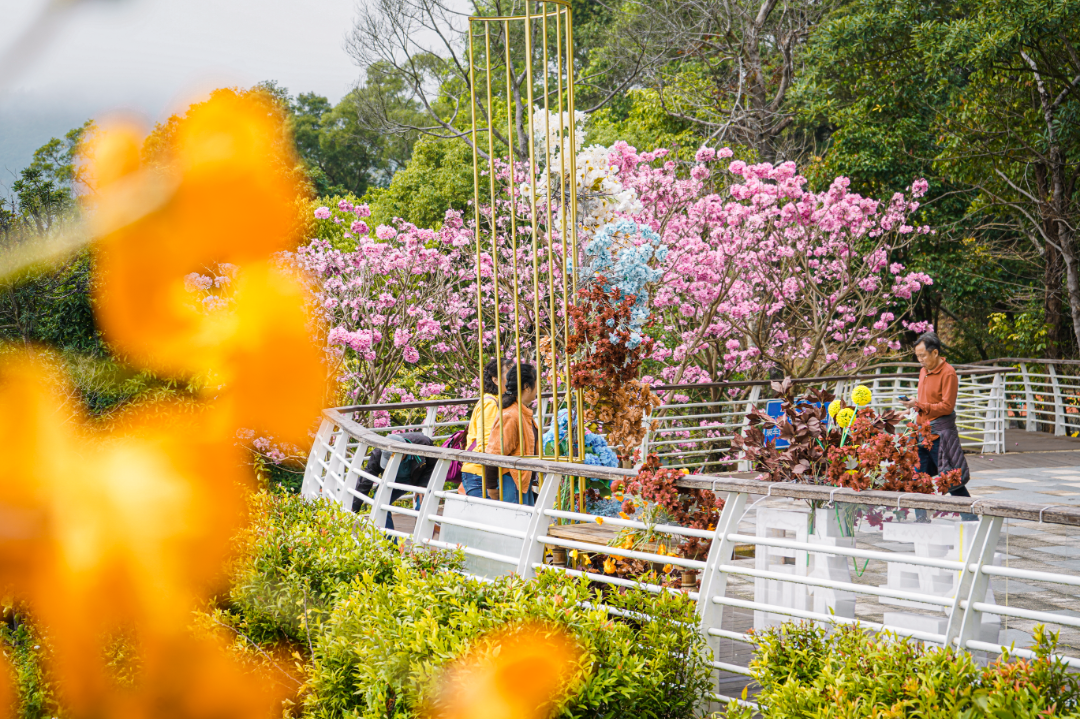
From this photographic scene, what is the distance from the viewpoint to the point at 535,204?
4.04 meters

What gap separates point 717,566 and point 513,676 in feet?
3.60

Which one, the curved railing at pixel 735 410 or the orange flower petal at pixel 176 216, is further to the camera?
the curved railing at pixel 735 410

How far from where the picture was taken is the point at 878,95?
14.5 m

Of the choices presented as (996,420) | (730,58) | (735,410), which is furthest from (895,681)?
(730,58)

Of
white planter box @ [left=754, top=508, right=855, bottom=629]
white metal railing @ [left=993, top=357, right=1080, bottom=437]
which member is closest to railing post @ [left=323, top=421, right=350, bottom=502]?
white planter box @ [left=754, top=508, right=855, bottom=629]

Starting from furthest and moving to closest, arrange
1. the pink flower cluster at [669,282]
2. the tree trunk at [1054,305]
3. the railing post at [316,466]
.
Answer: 1. the tree trunk at [1054,305]
2. the pink flower cluster at [669,282]
3. the railing post at [316,466]

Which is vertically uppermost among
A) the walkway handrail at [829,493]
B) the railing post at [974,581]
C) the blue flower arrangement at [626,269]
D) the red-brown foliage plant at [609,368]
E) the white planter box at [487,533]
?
the blue flower arrangement at [626,269]

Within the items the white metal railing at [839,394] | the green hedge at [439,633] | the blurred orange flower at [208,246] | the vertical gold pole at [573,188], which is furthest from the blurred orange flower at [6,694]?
the white metal railing at [839,394]

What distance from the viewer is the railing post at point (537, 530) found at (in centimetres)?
368

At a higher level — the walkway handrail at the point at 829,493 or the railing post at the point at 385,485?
the walkway handrail at the point at 829,493

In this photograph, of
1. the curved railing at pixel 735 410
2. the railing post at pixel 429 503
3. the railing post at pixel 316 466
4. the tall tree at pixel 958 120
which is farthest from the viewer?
the tall tree at pixel 958 120

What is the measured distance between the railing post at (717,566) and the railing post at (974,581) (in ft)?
2.41

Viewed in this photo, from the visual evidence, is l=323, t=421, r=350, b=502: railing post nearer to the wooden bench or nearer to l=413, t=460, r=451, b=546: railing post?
l=413, t=460, r=451, b=546: railing post

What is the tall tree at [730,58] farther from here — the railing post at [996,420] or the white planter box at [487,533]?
the white planter box at [487,533]
